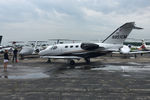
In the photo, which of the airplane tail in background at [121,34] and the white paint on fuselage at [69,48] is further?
the white paint on fuselage at [69,48]

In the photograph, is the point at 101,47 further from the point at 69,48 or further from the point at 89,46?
the point at 69,48

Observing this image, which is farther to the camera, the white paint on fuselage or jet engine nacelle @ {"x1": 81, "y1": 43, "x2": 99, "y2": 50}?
the white paint on fuselage

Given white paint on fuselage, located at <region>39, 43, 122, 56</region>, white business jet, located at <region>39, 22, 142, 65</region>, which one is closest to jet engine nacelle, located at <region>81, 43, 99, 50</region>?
white business jet, located at <region>39, 22, 142, 65</region>

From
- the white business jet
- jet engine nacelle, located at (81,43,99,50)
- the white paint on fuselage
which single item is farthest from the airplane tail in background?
jet engine nacelle, located at (81,43,99,50)

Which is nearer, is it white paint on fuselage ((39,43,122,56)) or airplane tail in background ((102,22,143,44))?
airplane tail in background ((102,22,143,44))

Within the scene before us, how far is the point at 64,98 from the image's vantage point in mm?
7617

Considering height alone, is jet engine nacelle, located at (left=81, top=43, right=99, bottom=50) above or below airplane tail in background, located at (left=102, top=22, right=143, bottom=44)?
below

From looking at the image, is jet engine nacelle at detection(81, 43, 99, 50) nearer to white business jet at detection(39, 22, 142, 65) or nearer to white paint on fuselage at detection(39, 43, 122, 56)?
white business jet at detection(39, 22, 142, 65)

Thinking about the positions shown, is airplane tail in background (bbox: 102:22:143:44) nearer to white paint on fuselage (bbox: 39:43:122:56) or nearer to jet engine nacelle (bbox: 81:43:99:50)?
white paint on fuselage (bbox: 39:43:122:56)

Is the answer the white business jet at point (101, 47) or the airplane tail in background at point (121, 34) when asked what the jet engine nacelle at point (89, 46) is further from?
the airplane tail in background at point (121, 34)

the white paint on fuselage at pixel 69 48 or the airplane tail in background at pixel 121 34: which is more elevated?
the airplane tail in background at pixel 121 34

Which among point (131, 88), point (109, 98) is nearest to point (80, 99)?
point (109, 98)

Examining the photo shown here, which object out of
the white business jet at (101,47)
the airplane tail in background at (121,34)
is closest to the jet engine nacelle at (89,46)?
the white business jet at (101,47)

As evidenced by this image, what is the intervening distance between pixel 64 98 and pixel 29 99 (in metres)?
1.43
